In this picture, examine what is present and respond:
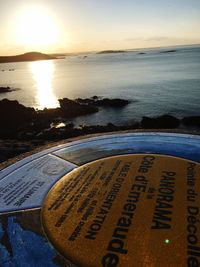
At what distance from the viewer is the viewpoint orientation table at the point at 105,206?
215cm

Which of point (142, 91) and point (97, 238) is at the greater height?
point (97, 238)

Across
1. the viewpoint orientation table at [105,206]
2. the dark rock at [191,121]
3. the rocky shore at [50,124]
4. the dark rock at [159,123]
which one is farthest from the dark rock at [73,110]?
the viewpoint orientation table at [105,206]

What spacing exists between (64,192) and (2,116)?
2390 centimetres

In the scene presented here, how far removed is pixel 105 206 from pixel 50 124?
2190 cm

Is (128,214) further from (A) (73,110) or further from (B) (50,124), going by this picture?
(A) (73,110)

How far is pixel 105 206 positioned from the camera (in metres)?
2.75

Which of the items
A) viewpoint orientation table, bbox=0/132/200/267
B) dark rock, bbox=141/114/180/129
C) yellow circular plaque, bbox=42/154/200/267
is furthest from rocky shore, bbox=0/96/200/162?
yellow circular plaque, bbox=42/154/200/267

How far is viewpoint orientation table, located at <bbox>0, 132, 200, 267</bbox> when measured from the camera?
7.06 ft

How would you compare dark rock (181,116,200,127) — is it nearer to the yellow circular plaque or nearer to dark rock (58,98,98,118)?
dark rock (58,98,98,118)

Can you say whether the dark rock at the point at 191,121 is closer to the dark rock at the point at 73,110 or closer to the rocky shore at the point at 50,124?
the rocky shore at the point at 50,124

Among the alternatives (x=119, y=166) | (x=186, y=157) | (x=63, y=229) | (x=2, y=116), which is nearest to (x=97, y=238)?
(x=63, y=229)

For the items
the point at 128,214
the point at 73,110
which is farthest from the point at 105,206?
the point at 73,110

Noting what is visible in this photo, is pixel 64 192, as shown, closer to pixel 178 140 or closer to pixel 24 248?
pixel 24 248

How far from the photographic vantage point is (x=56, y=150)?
4.29m
